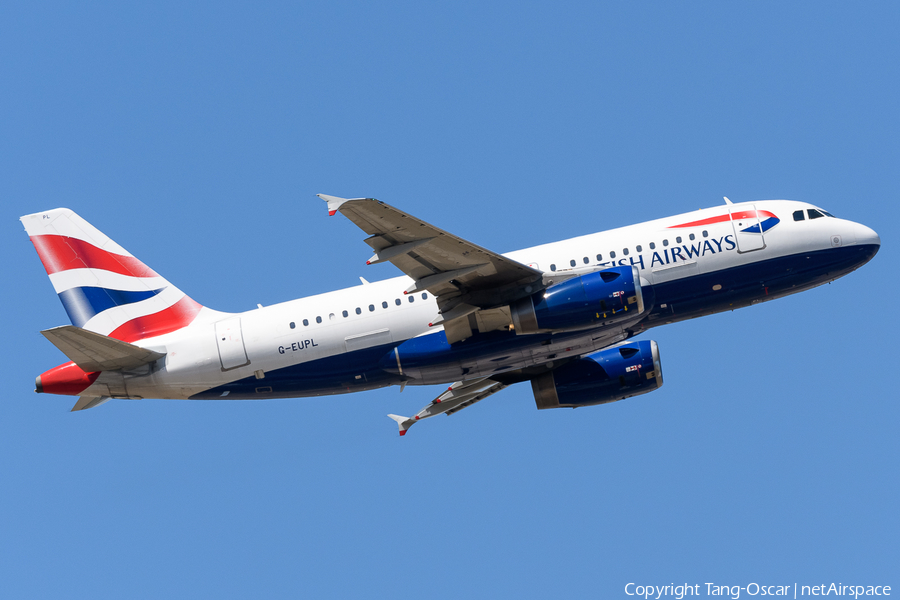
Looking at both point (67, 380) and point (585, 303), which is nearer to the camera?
point (585, 303)

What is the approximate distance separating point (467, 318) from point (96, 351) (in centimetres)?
1347

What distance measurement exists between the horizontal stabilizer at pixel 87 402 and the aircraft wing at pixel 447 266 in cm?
1278

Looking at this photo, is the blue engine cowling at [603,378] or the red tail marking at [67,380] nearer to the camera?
the red tail marking at [67,380]

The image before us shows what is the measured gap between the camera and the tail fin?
132 ft

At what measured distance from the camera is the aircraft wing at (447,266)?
3194cm

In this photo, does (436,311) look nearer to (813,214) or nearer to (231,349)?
(231,349)

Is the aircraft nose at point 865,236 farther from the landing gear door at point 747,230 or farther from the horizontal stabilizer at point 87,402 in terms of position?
the horizontal stabilizer at point 87,402

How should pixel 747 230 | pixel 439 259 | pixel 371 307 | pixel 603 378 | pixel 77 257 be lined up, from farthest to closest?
pixel 603 378, pixel 77 257, pixel 371 307, pixel 747 230, pixel 439 259

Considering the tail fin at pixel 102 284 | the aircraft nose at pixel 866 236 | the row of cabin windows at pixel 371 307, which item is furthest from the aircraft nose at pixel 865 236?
the tail fin at pixel 102 284

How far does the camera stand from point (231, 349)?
38219 millimetres

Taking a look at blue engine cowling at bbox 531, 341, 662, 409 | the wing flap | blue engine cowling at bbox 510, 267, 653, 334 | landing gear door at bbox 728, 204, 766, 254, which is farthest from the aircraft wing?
landing gear door at bbox 728, 204, 766, 254

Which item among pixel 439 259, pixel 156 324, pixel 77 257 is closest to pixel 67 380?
pixel 156 324

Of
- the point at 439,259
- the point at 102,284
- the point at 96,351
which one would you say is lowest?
the point at 96,351

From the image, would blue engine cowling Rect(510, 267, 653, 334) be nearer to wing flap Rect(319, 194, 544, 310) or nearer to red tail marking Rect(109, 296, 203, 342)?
wing flap Rect(319, 194, 544, 310)
